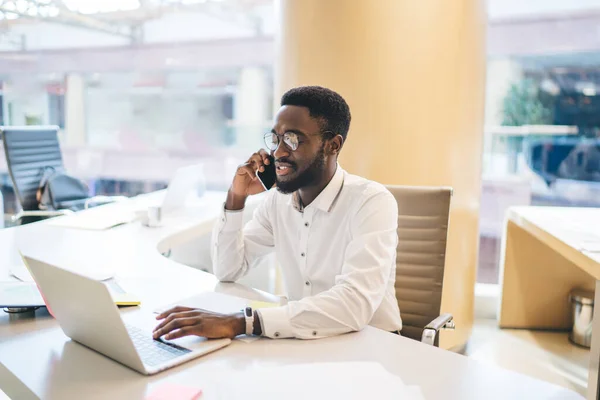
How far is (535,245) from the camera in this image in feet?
11.6

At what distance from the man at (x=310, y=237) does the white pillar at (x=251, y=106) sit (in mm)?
2722

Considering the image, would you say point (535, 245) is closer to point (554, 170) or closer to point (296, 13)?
point (554, 170)

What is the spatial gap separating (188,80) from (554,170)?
3.19 m

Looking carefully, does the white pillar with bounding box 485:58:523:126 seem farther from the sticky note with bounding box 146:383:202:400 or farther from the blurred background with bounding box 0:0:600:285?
the sticky note with bounding box 146:383:202:400

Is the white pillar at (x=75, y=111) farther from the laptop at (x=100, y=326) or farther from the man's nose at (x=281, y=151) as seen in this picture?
the laptop at (x=100, y=326)

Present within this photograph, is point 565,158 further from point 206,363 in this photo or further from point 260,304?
point 206,363

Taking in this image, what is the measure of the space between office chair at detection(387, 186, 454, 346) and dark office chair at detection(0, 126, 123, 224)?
8.41ft

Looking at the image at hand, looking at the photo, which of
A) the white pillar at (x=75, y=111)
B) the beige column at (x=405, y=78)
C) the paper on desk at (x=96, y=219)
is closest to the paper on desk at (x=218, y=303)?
the paper on desk at (x=96, y=219)

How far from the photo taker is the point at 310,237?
5.79 feet

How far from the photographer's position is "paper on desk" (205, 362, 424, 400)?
1.04 meters

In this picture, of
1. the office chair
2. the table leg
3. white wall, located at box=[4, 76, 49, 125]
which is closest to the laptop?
the office chair

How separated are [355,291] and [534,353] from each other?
2.27 metres

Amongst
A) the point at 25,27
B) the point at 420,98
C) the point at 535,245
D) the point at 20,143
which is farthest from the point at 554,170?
the point at 25,27

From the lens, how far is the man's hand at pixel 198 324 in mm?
1270
